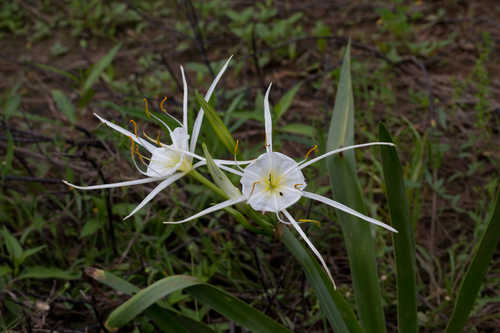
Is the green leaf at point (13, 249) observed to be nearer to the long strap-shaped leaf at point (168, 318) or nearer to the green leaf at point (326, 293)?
the long strap-shaped leaf at point (168, 318)

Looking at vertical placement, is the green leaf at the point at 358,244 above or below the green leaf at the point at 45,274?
above

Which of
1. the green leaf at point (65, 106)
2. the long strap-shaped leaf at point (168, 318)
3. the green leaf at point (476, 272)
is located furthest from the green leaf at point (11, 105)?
the green leaf at point (476, 272)

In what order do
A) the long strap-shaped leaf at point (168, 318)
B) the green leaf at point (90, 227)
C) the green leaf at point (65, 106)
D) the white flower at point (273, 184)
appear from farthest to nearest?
the green leaf at point (65, 106), the green leaf at point (90, 227), the long strap-shaped leaf at point (168, 318), the white flower at point (273, 184)

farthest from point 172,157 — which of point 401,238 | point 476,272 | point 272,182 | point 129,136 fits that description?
point 476,272

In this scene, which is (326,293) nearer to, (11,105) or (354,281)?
(354,281)

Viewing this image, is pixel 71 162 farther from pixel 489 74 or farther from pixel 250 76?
pixel 489 74

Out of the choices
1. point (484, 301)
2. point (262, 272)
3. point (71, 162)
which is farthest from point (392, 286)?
point (71, 162)
